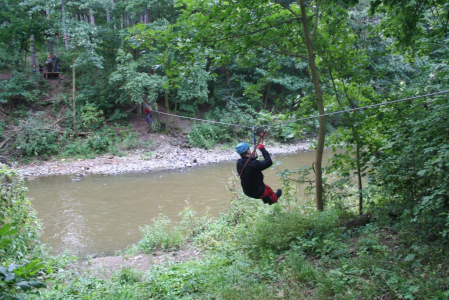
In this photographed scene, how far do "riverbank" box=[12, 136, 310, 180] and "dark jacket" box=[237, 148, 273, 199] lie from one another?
1241 cm

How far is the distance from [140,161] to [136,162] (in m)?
0.24

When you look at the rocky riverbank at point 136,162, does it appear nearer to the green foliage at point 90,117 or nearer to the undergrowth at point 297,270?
the green foliage at point 90,117

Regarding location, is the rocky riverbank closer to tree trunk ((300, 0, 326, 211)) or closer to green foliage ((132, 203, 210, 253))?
green foliage ((132, 203, 210, 253))

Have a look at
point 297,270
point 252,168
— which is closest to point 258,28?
point 252,168

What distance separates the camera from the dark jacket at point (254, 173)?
4.36m

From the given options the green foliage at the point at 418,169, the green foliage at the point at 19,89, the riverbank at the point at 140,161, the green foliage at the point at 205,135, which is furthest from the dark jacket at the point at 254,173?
the green foliage at the point at 19,89

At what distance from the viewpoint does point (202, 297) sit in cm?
342

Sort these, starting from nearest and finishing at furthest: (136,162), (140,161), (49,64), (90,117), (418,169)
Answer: (418,169), (136,162), (140,161), (90,117), (49,64)

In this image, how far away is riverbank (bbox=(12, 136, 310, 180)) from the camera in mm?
15977

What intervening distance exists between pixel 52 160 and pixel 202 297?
16417mm

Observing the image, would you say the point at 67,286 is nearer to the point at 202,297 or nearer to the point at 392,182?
the point at 202,297

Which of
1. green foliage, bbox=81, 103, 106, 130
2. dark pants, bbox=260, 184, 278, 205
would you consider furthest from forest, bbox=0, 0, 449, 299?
green foliage, bbox=81, 103, 106, 130

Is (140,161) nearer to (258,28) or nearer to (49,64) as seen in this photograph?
(49,64)

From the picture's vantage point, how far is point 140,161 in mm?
17406
